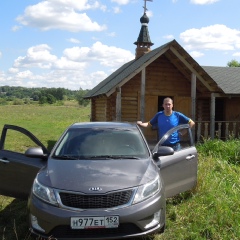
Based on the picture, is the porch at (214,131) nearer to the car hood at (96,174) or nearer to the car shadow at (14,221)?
the car shadow at (14,221)

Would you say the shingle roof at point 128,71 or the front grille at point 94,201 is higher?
the shingle roof at point 128,71

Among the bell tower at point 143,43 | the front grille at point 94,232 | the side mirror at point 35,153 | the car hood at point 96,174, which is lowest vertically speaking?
the front grille at point 94,232

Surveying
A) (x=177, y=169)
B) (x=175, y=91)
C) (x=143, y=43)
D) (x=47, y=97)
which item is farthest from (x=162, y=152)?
(x=47, y=97)

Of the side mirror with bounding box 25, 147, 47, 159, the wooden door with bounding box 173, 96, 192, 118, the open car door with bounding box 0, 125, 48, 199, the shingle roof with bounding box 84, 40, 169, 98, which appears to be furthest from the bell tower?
the side mirror with bounding box 25, 147, 47, 159

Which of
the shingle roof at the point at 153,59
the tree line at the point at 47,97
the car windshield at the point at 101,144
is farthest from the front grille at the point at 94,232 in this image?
the tree line at the point at 47,97

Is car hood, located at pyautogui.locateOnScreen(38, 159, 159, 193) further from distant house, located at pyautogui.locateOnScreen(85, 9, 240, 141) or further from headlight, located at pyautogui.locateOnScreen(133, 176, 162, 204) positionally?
distant house, located at pyautogui.locateOnScreen(85, 9, 240, 141)

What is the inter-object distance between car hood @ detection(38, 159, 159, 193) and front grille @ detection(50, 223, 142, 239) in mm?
437

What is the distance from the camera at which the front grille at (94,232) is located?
393 centimetres

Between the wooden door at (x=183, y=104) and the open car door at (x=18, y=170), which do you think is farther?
the wooden door at (x=183, y=104)

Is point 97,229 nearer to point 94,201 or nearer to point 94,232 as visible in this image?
point 94,232

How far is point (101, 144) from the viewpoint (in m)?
5.29

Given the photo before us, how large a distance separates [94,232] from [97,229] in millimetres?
61

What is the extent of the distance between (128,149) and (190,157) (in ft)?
3.76

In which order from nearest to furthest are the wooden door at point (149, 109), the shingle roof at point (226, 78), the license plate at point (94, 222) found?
the license plate at point (94, 222)
the wooden door at point (149, 109)
the shingle roof at point (226, 78)
